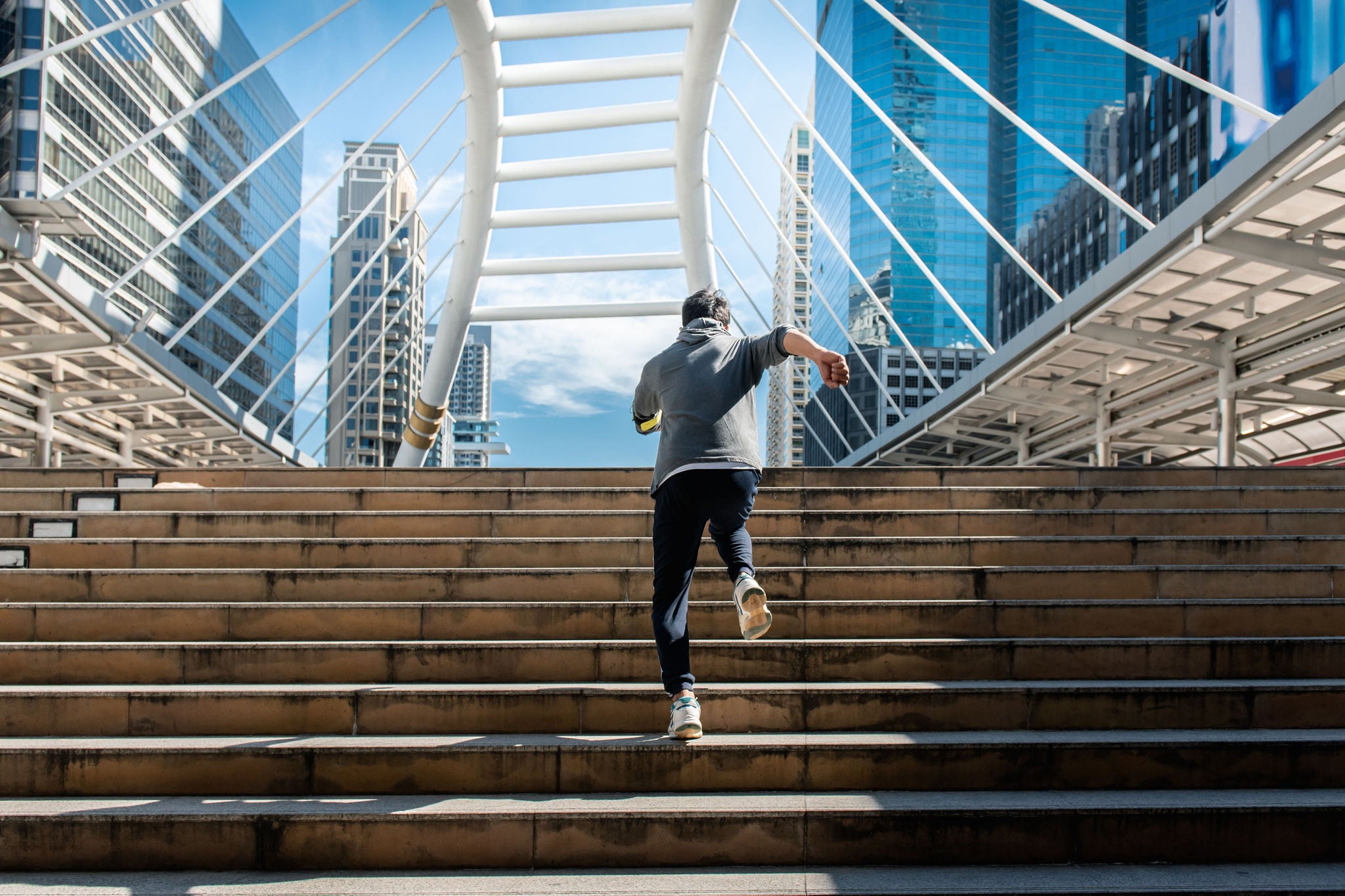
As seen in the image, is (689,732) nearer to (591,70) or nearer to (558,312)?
(591,70)

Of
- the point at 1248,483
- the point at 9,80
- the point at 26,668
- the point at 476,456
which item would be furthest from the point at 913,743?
the point at 476,456

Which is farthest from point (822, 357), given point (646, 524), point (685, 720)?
point (646, 524)

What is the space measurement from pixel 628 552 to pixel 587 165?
16.9 meters

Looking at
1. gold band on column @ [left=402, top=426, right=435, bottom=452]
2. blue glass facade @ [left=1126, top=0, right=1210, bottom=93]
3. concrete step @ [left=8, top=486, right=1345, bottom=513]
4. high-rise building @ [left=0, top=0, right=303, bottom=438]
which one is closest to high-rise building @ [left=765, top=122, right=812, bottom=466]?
blue glass facade @ [left=1126, top=0, right=1210, bottom=93]

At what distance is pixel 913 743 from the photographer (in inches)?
145

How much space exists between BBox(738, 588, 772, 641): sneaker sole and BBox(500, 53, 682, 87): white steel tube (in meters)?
16.4

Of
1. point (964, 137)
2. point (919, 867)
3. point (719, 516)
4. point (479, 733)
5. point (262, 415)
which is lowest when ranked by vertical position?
point (919, 867)

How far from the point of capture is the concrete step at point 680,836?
3307 mm

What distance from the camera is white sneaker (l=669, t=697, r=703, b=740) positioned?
12.3ft

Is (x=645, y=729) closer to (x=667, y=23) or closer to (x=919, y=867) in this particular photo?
(x=919, y=867)

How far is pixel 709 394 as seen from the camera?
400cm

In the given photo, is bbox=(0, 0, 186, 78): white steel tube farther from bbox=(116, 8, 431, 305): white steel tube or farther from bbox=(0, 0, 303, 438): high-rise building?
bbox=(0, 0, 303, 438): high-rise building

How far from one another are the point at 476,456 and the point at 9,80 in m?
128

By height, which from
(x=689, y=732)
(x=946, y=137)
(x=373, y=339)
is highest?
(x=946, y=137)
